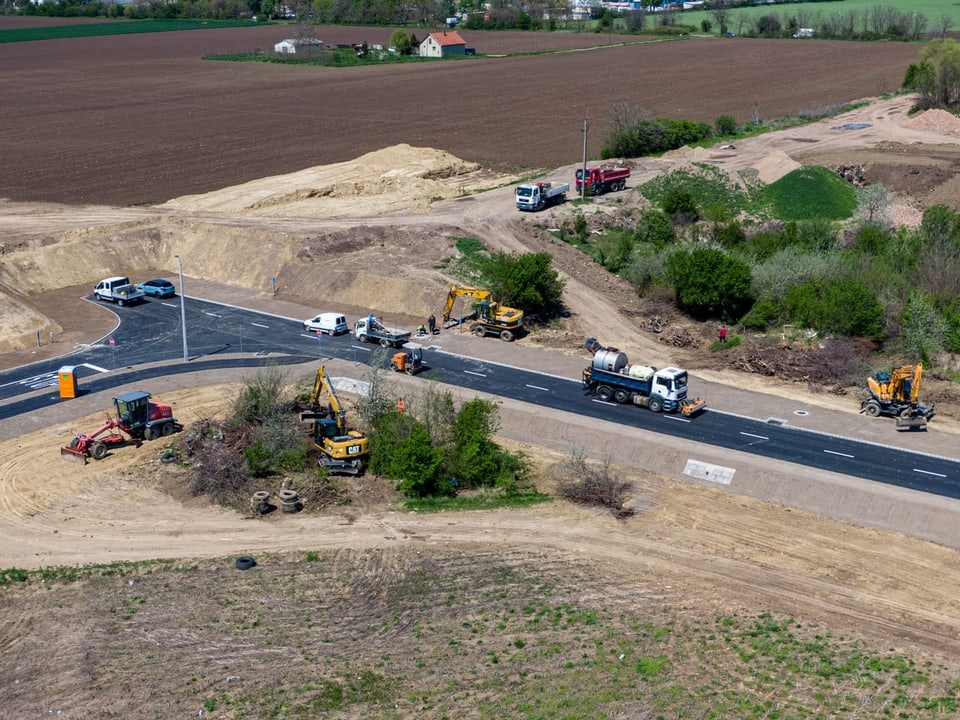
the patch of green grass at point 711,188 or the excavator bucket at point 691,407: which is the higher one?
the patch of green grass at point 711,188

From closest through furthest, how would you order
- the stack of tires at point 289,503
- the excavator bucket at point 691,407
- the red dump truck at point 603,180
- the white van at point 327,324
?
the stack of tires at point 289,503, the excavator bucket at point 691,407, the white van at point 327,324, the red dump truck at point 603,180

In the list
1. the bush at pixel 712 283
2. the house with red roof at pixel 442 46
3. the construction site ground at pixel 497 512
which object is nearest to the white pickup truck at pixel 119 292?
the construction site ground at pixel 497 512

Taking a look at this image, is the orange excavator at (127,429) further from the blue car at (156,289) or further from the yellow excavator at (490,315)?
the blue car at (156,289)

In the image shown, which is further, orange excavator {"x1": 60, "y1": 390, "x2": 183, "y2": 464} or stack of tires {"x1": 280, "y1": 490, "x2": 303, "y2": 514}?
orange excavator {"x1": 60, "y1": 390, "x2": 183, "y2": 464}

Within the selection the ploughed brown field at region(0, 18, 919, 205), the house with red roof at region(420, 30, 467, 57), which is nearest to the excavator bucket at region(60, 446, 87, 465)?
the ploughed brown field at region(0, 18, 919, 205)

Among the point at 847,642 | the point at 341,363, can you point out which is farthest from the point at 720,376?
the point at 847,642

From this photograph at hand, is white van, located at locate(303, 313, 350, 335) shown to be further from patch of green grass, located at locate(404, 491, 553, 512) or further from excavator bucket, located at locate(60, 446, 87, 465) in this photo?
patch of green grass, located at locate(404, 491, 553, 512)

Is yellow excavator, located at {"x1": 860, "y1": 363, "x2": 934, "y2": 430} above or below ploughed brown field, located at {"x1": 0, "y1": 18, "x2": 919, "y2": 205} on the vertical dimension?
below
